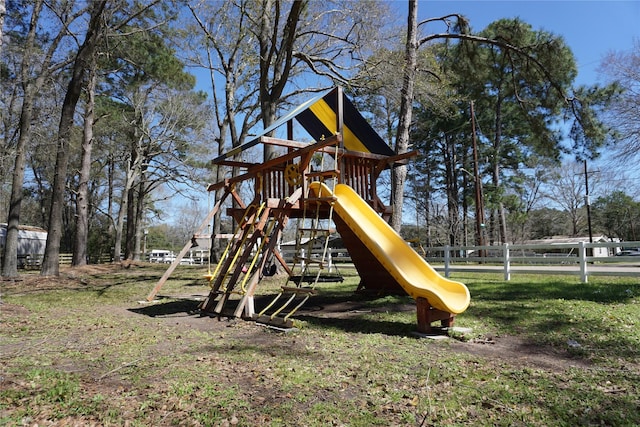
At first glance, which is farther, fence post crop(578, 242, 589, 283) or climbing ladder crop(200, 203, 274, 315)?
fence post crop(578, 242, 589, 283)

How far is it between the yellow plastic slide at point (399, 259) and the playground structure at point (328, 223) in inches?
0.6

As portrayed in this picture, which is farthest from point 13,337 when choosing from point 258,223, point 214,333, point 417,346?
point 417,346

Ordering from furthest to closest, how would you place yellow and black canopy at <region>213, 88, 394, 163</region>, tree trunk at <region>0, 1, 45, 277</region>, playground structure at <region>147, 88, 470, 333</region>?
1. tree trunk at <region>0, 1, 45, 277</region>
2. yellow and black canopy at <region>213, 88, 394, 163</region>
3. playground structure at <region>147, 88, 470, 333</region>

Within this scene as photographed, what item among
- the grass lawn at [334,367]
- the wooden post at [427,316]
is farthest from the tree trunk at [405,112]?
the wooden post at [427,316]

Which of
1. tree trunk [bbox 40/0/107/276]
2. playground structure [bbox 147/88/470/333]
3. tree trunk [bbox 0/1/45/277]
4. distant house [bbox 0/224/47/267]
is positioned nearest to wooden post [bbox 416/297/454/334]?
playground structure [bbox 147/88/470/333]

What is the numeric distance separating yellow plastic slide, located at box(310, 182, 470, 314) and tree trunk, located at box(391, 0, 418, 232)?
3.29 metres

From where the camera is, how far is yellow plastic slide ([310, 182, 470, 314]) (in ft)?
19.4

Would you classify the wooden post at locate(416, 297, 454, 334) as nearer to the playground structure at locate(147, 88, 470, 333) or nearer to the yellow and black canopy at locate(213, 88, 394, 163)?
the playground structure at locate(147, 88, 470, 333)

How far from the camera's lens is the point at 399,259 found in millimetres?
6559

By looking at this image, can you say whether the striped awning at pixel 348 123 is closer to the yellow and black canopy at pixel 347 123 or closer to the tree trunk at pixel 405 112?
the yellow and black canopy at pixel 347 123

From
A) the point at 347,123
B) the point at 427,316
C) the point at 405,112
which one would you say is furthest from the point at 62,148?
the point at 427,316

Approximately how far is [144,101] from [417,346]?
76.8 feet

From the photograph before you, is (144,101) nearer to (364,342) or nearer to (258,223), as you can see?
(258,223)

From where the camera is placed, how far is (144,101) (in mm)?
24141
